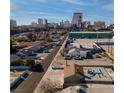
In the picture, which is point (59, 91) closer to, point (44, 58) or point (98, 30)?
point (98, 30)

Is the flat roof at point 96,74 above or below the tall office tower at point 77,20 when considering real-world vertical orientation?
below

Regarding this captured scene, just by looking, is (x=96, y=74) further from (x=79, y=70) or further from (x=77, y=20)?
(x=77, y=20)

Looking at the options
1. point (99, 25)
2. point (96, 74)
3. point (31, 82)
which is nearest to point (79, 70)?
point (96, 74)

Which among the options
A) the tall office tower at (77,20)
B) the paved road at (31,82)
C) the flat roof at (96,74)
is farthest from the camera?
the flat roof at (96,74)

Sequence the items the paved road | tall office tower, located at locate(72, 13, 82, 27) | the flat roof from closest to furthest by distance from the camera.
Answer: tall office tower, located at locate(72, 13, 82, 27)
the paved road
the flat roof

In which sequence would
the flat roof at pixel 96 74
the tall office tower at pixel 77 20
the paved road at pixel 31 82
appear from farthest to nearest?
the flat roof at pixel 96 74
the paved road at pixel 31 82
the tall office tower at pixel 77 20

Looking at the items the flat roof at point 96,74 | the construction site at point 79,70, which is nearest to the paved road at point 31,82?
the construction site at point 79,70

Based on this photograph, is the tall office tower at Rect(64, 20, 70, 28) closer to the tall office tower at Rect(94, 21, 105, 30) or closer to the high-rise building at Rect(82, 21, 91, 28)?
the high-rise building at Rect(82, 21, 91, 28)

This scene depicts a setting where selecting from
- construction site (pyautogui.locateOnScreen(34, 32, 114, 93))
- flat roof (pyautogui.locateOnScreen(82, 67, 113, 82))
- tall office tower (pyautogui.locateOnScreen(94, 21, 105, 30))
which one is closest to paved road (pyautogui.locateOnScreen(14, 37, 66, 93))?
construction site (pyautogui.locateOnScreen(34, 32, 114, 93))

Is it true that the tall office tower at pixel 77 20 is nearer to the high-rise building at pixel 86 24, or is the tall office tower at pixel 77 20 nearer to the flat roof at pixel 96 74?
the high-rise building at pixel 86 24

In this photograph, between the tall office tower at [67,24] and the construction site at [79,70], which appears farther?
the construction site at [79,70]
